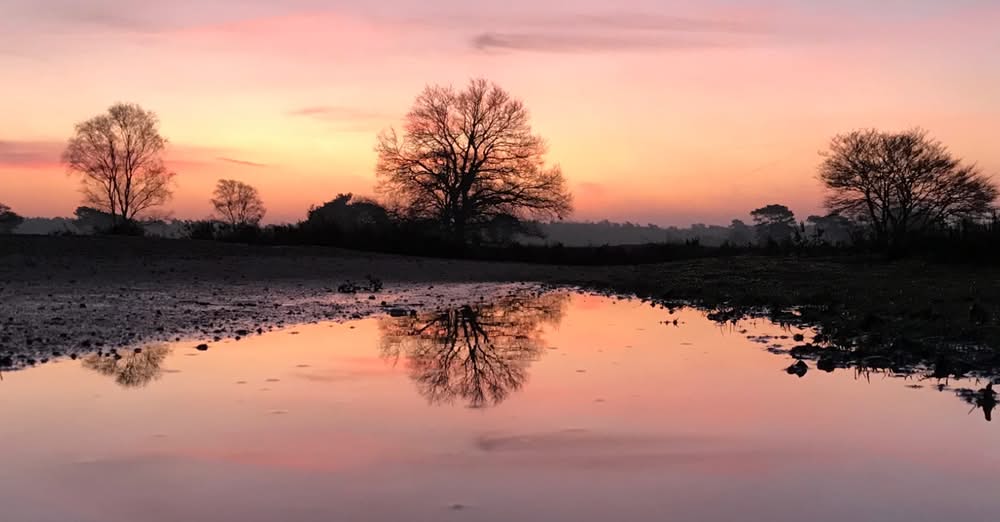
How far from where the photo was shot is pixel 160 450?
13.4ft

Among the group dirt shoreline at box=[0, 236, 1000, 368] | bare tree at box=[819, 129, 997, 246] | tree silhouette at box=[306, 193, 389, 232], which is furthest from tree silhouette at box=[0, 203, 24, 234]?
bare tree at box=[819, 129, 997, 246]

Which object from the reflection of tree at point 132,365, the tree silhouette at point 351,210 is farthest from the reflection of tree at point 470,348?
the tree silhouette at point 351,210

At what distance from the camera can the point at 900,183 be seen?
5144 cm

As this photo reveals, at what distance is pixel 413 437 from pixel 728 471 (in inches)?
72.3

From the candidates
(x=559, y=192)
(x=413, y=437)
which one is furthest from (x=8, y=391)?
(x=559, y=192)

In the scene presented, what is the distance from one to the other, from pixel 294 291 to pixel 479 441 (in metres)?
12.6

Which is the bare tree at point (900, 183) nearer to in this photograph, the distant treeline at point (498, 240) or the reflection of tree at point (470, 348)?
the distant treeline at point (498, 240)

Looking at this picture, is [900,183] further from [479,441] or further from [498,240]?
→ [479,441]

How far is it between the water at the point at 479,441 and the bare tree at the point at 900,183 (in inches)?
1941

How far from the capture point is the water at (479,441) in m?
3.30

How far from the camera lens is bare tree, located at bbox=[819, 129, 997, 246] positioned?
164 ft

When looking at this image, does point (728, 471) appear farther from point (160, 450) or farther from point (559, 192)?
point (559, 192)

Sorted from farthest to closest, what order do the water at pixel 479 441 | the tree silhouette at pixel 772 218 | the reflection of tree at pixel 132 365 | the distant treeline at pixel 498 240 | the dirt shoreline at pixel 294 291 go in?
the tree silhouette at pixel 772 218 → the distant treeline at pixel 498 240 → the dirt shoreline at pixel 294 291 → the reflection of tree at pixel 132 365 → the water at pixel 479 441

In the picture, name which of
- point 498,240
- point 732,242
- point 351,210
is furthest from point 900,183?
point 351,210
